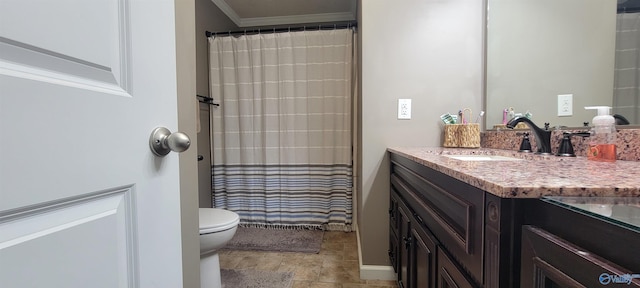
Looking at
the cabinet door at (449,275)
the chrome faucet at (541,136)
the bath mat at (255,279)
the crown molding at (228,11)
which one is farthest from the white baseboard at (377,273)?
the crown molding at (228,11)

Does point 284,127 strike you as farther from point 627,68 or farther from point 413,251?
point 627,68

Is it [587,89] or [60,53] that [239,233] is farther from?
[587,89]

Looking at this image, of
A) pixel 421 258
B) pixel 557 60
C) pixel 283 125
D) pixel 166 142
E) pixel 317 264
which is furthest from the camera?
pixel 283 125

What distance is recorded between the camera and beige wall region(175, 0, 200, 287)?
2.55 feet

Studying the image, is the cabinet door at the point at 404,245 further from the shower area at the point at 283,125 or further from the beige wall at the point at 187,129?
the shower area at the point at 283,125

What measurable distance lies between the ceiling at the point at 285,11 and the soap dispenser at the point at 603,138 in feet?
7.45

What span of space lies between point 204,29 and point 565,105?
111 inches

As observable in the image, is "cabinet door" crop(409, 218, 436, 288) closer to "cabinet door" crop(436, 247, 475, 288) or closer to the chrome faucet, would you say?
"cabinet door" crop(436, 247, 475, 288)

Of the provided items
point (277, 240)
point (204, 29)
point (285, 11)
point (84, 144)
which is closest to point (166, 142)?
point (84, 144)

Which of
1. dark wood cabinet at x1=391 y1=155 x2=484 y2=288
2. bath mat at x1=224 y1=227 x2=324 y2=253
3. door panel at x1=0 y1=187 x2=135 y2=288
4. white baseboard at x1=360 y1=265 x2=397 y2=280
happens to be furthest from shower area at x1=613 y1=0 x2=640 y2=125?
bath mat at x1=224 y1=227 x2=324 y2=253

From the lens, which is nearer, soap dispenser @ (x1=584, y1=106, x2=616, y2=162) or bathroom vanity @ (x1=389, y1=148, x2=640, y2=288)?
bathroom vanity @ (x1=389, y1=148, x2=640, y2=288)

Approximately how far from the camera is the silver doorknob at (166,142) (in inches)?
20.0

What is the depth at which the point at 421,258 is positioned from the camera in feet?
3.14

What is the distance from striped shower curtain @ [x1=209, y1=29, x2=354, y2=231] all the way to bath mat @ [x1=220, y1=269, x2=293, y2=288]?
2.64 feet
